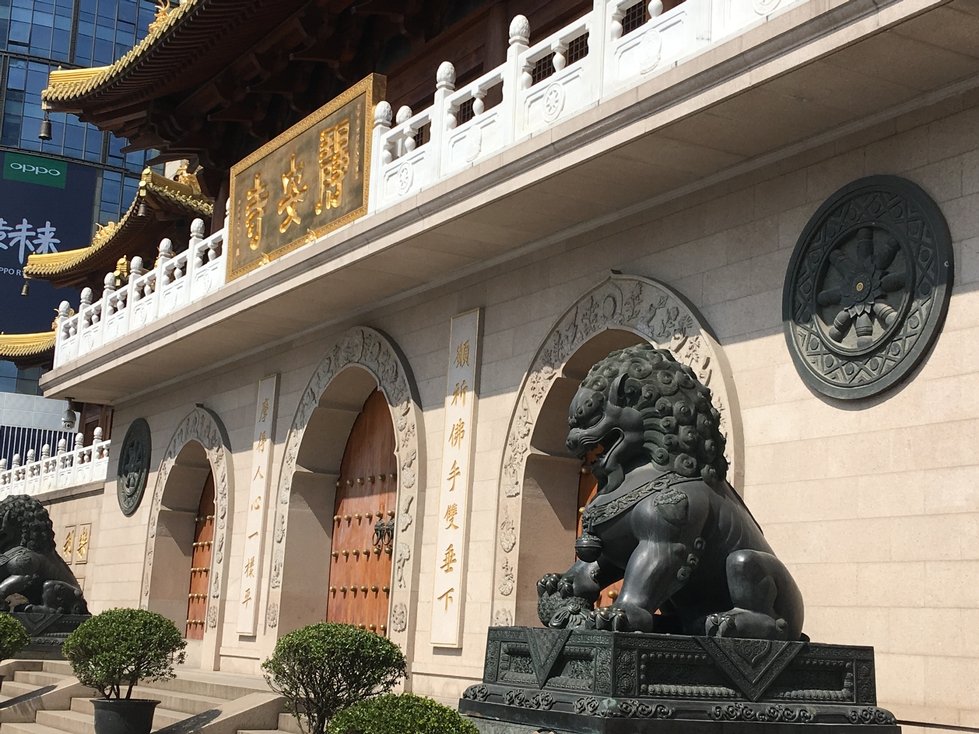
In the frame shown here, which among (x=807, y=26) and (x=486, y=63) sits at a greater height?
(x=486, y=63)

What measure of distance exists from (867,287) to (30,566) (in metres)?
9.98

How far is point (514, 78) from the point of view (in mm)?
9234

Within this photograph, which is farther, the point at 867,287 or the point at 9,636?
the point at 9,636

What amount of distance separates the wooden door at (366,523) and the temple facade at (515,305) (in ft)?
0.13

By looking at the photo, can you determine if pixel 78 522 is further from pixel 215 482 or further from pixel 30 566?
pixel 30 566

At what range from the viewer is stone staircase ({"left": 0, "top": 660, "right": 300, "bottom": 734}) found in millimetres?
9734

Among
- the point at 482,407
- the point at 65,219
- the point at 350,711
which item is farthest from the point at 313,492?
the point at 65,219

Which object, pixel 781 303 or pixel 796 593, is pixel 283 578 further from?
pixel 796 593

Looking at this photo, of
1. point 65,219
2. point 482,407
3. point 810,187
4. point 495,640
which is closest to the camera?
point 495,640

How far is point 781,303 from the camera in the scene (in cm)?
795

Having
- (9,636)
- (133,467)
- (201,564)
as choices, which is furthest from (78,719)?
(133,467)

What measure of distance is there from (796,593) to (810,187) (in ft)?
9.98

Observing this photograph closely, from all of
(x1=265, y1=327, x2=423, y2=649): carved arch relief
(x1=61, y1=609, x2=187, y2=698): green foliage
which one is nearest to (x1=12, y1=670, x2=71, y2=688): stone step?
(x1=265, y1=327, x2=423, y2=649): carved arch relief

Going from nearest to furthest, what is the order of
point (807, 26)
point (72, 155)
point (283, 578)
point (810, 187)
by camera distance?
point (807, 26)
point (810, 187)
point (283, 578)
point (72, 155)
